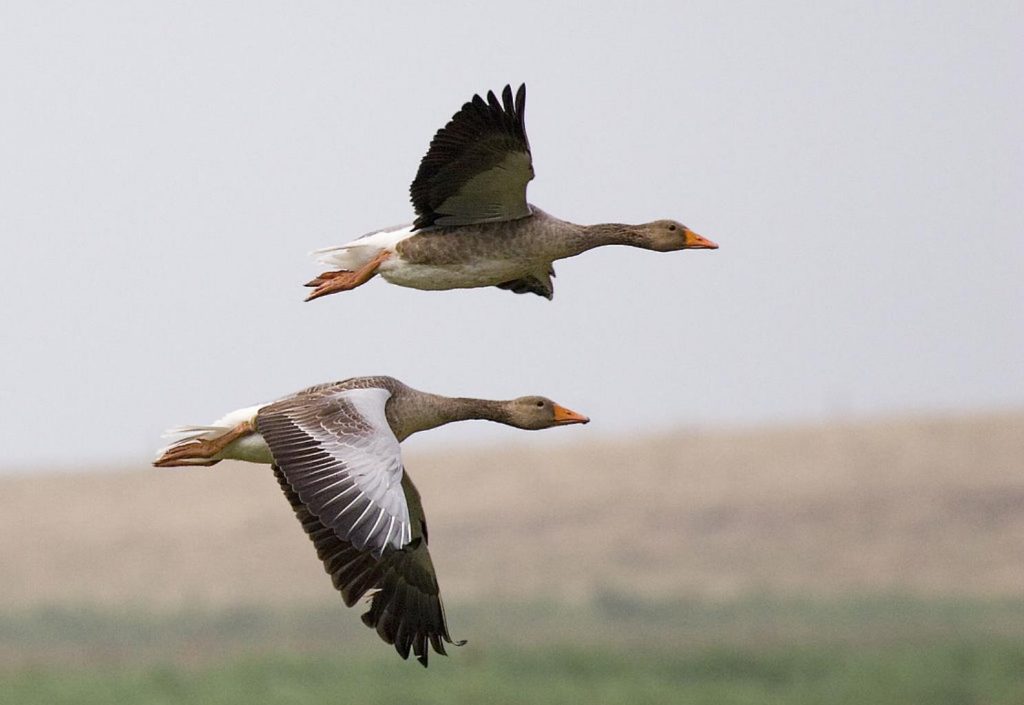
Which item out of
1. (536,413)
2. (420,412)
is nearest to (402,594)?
(420,412)

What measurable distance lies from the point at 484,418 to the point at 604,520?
3918 cm

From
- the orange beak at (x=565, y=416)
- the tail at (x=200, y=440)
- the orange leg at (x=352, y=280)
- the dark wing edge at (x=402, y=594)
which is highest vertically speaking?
the orange leg at (x=352, y=280)

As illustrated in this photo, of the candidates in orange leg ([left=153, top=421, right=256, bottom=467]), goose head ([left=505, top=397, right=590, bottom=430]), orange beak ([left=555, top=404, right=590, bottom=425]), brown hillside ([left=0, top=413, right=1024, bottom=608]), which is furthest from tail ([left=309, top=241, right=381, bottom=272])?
brown hillside ([left=0, top=413, right=1024, bottom=608])

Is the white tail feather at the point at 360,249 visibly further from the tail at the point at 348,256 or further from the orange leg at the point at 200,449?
the orange leg at the point at 200,449

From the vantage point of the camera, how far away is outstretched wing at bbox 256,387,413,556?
852 centimetres

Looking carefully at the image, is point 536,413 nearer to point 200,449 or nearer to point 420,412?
point 420,412

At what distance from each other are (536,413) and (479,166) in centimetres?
172

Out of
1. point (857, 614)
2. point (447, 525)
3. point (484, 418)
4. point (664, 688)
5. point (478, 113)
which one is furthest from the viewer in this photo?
point (447, 525)

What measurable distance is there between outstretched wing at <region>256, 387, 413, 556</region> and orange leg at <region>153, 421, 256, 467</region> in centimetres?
45

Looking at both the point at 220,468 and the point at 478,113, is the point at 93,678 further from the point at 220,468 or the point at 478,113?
the point at 220,468

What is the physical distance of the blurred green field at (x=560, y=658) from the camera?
25484 millimetres

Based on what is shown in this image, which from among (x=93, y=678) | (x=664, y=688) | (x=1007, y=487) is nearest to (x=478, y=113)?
(x=664, y=688)

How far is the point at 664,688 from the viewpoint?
25594mm

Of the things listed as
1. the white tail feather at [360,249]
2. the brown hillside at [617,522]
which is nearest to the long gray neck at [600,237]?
the white tail feather at [360,249]
